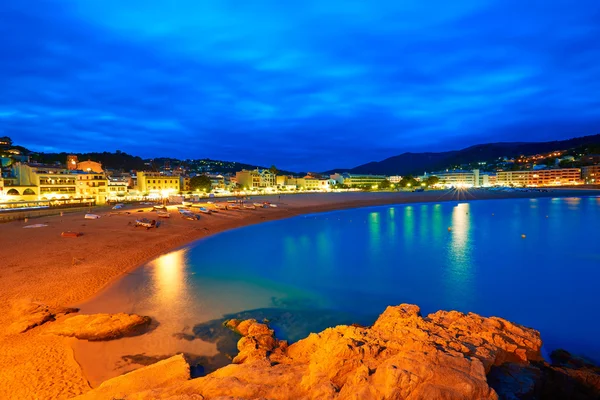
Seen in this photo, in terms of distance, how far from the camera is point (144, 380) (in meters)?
5.99

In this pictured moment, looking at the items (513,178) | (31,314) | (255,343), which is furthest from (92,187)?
(513,178)

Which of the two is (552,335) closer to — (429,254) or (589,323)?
(589,323)

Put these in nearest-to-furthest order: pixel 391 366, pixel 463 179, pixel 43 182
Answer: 1. pixel 391 366
2. pixel 43 182
3. pixel 463 179

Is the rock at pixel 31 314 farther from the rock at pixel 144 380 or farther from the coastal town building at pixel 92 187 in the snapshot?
the coastal town building at pixel 92 187

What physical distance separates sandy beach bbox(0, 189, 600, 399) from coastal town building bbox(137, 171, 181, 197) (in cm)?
3554

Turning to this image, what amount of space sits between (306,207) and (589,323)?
136 feet

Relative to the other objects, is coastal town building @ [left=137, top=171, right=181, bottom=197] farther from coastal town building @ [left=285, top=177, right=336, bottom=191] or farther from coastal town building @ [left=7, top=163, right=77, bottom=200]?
coastal town building @ [left=285, top=177, right=336, bottom=191]

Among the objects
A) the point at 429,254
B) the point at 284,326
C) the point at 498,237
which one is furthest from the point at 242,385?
the point at 498,237

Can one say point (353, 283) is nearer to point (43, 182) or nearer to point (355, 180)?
point (43, 182)

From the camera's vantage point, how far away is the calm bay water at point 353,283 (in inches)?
386

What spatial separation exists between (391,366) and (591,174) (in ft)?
488

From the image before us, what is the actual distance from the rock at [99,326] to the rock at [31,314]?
0.51 m

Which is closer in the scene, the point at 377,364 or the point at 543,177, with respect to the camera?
the point at 377,364

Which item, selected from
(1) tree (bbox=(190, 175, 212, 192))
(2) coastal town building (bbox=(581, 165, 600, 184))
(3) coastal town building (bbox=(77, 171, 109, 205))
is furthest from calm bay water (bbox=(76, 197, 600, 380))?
(2) coastal town building (bbox=(581, 165, 600, 184))
